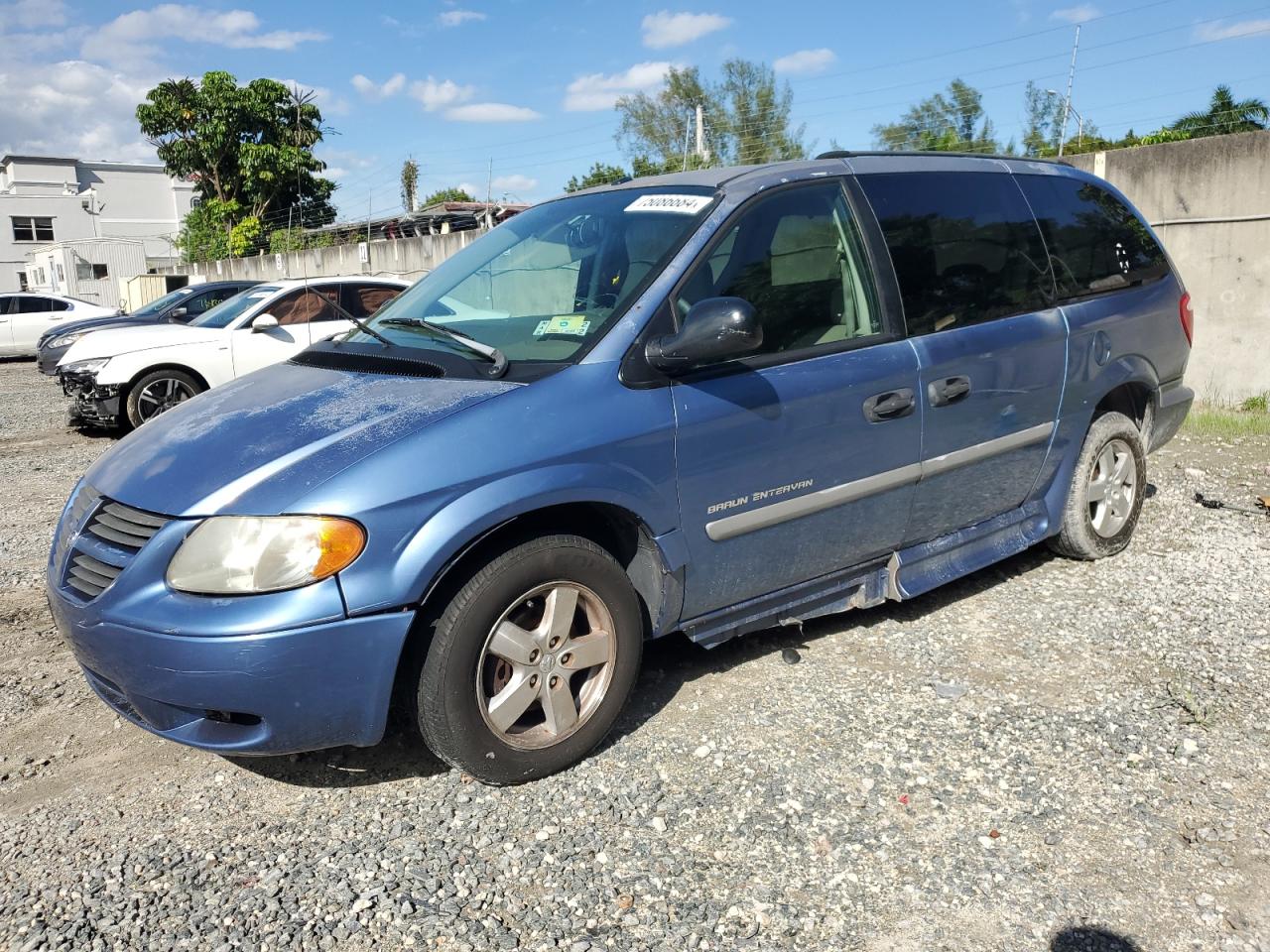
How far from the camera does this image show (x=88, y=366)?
984 centimetres

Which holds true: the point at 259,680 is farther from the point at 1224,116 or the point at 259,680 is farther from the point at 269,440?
the point at 1224,116

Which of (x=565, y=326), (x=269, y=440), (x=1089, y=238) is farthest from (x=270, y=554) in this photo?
(x=1089, y=238)

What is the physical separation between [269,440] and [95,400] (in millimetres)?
8045

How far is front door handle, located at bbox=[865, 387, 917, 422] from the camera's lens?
148 inches

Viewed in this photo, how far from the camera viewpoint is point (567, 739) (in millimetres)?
3232

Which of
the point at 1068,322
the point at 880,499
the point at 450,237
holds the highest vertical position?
the point at 450,237

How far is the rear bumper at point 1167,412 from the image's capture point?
5.27 meters

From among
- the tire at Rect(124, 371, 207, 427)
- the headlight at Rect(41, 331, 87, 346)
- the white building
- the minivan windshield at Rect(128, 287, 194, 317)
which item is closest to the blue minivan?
the tire at Rect(124, 371, 207, 427)

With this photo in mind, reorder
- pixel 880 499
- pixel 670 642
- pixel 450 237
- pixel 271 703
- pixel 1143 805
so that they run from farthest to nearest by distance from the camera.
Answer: pixel 450 237 < pixel 670 642 < pixel 880 499 < pixel 1143 805 < pixel 271 703

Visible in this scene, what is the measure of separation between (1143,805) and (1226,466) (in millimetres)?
5153

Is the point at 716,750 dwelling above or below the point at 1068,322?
below

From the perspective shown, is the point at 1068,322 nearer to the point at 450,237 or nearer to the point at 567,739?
the point at 567,739

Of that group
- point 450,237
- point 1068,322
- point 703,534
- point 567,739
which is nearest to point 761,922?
point 567,739

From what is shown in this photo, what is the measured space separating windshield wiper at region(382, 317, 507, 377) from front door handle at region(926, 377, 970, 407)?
172 cm
